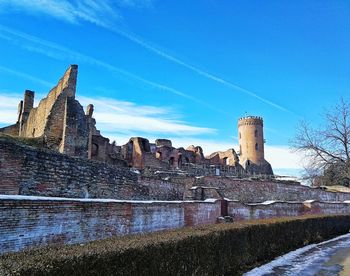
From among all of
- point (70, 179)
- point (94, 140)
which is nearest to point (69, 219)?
point (70, 179)

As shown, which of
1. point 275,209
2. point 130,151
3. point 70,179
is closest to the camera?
point 70,179

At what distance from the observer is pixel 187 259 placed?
686 cm

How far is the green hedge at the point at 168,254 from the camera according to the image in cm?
403

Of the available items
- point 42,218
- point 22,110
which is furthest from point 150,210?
point 22,110

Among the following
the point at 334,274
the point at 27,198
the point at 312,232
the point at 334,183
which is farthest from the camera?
the point at 334,183

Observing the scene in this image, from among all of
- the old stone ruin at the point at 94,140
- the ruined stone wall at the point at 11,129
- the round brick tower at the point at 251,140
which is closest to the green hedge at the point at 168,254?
the old stone ruin at the point at 94,140

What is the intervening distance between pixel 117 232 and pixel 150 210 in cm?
174

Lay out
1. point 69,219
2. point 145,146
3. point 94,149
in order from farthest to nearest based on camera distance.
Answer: point 145,146 < point 94,149 < point 69,219

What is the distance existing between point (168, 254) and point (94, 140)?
28.0 m

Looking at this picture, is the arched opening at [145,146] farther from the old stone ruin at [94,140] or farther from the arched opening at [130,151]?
the arched opening at [130,151]

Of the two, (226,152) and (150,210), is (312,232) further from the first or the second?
(226,152)

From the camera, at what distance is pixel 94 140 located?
33.1m

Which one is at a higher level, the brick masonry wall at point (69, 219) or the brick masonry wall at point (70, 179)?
the brick masonry wall at point (70, 179)

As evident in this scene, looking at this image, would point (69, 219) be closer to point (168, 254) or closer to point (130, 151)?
point (168, 254)
